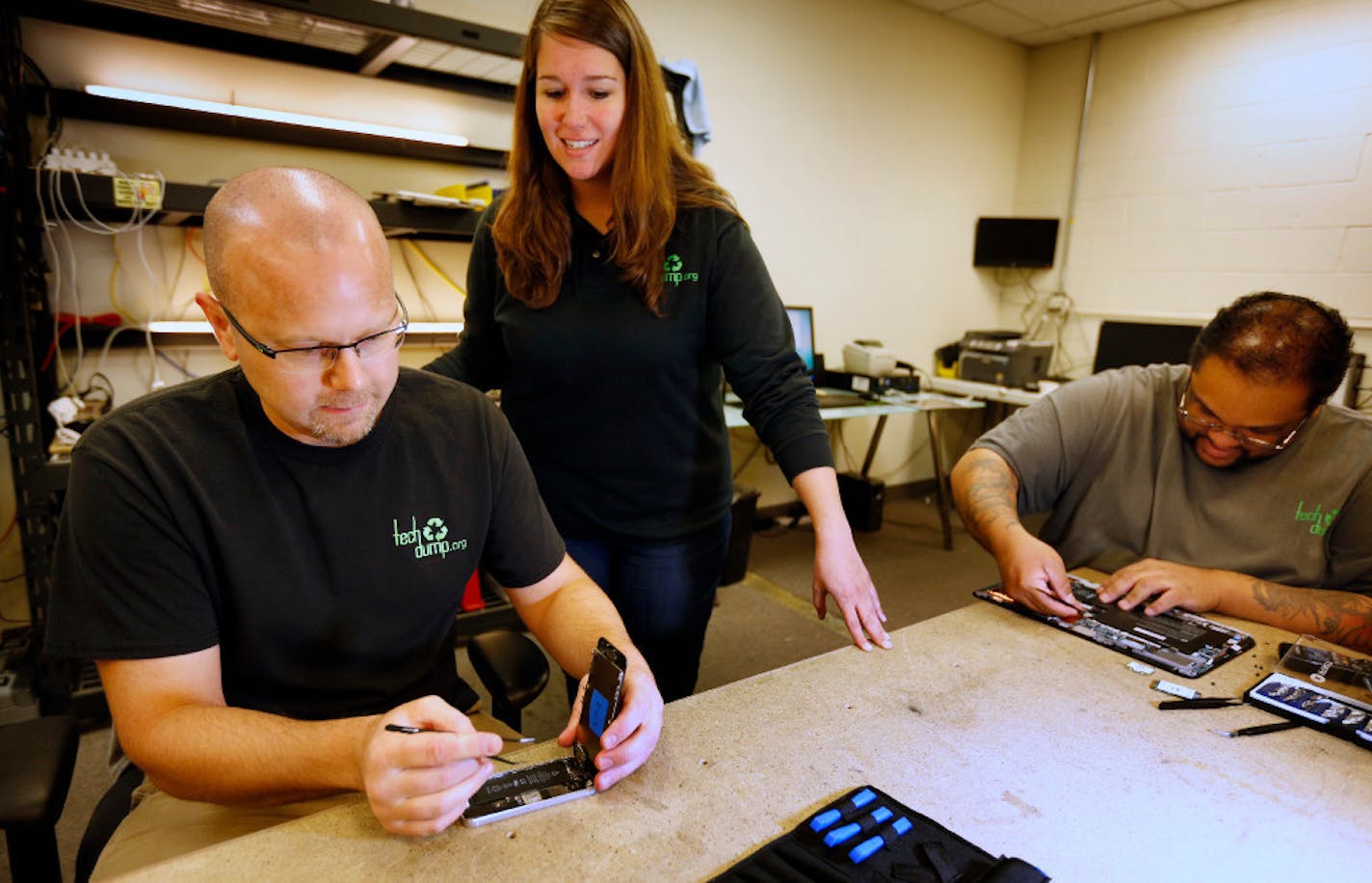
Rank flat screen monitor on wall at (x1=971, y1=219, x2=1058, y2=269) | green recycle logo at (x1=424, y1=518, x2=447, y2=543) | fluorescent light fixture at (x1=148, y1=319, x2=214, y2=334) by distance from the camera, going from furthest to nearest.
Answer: flat screen monitor on wall at (x1=971, y1=219, x2=1058, y2=269) < fluorescent light fixture at (x1=148, y1=319, x2=214, y2=334) < green recycle logo at (x1=424, y1=518, x2=447, y2=543)

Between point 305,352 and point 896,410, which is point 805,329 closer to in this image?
point 896,410

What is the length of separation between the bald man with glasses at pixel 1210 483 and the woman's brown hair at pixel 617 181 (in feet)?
2.56

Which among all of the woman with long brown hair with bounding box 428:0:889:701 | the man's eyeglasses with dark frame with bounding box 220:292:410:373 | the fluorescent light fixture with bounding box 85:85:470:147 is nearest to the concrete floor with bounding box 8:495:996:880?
the woman with long brown hair with bounding box 428:0:889:701

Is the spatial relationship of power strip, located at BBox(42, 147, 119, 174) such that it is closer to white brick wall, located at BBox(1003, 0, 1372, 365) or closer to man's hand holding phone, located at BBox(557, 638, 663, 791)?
man's hand holding phone, located at BBox(557, 638, 663, 791)

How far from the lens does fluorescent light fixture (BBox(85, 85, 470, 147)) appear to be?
85.7 inches

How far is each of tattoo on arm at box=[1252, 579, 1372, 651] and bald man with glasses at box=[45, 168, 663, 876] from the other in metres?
1.06

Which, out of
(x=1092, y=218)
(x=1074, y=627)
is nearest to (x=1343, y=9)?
(x=1092, y=218)

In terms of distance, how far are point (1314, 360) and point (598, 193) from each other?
122 centimetres

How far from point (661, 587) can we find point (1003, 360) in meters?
3.30

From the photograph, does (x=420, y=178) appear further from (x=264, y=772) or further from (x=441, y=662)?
(x=264, y=772)

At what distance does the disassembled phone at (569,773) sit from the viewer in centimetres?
74

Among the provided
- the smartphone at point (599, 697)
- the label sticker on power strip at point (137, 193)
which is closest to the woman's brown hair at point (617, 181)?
the smartphone at point (599, 697)

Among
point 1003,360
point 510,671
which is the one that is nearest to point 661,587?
point 510,671

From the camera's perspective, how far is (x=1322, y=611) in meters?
1.22
